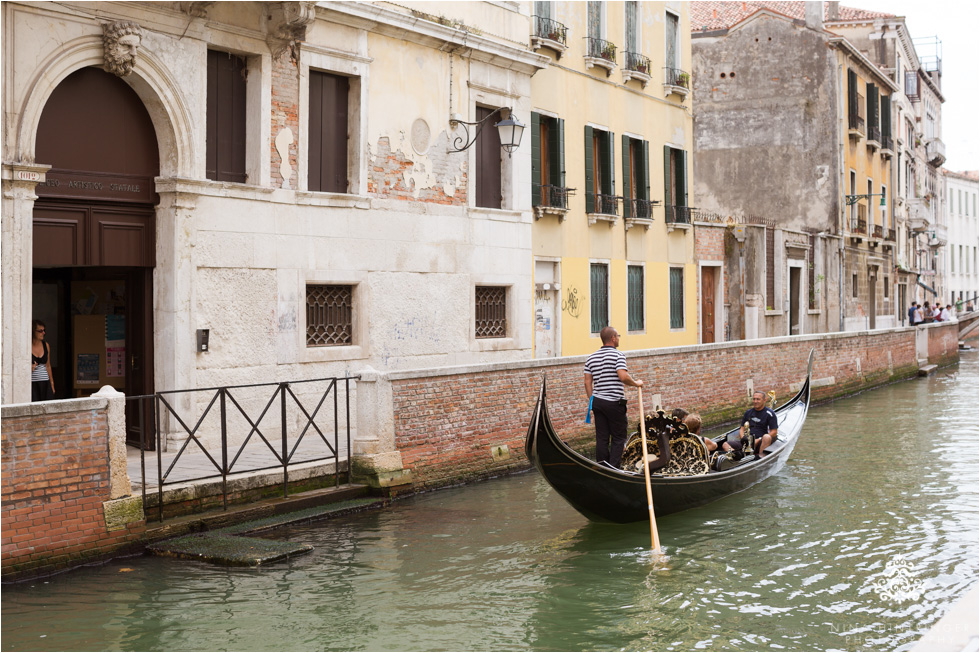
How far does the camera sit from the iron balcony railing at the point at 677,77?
18812mm

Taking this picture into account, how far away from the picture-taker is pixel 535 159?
1503 centimetres

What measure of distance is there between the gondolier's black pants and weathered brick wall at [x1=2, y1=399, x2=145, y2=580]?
393 centimetres

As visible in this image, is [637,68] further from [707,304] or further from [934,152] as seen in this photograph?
[934,152]

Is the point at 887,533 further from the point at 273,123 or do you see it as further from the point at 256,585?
the point at 273,123

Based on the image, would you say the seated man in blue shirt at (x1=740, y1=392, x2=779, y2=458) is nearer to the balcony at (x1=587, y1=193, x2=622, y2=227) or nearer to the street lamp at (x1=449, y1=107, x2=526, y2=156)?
the street lamp at (x1=449, y1=107, x2=526, y2=156)

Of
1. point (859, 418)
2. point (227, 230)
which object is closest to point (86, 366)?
point (227, 230)

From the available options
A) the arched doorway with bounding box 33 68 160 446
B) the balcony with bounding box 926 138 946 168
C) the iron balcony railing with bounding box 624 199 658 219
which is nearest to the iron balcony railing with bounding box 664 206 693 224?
the iron balcony railing with bounding box 624 199 658 219

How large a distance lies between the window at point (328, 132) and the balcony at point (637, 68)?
6.86 metres

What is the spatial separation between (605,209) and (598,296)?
1.40 metres

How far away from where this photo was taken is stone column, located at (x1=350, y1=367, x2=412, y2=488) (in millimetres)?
9484

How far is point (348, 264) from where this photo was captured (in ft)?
38.3

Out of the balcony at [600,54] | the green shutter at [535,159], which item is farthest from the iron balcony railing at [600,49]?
the green shutter at [535,159]

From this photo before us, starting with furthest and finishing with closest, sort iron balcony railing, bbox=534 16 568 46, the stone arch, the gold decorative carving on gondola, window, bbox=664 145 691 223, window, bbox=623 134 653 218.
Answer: window, bbox=664 145 691 223 → window, bbox=623 134 653 218 → iron balcony railing, bbox=534 16 568 46 → the gold decorative carving on gondola → the stone arch

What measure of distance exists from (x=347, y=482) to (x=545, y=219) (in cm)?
688
